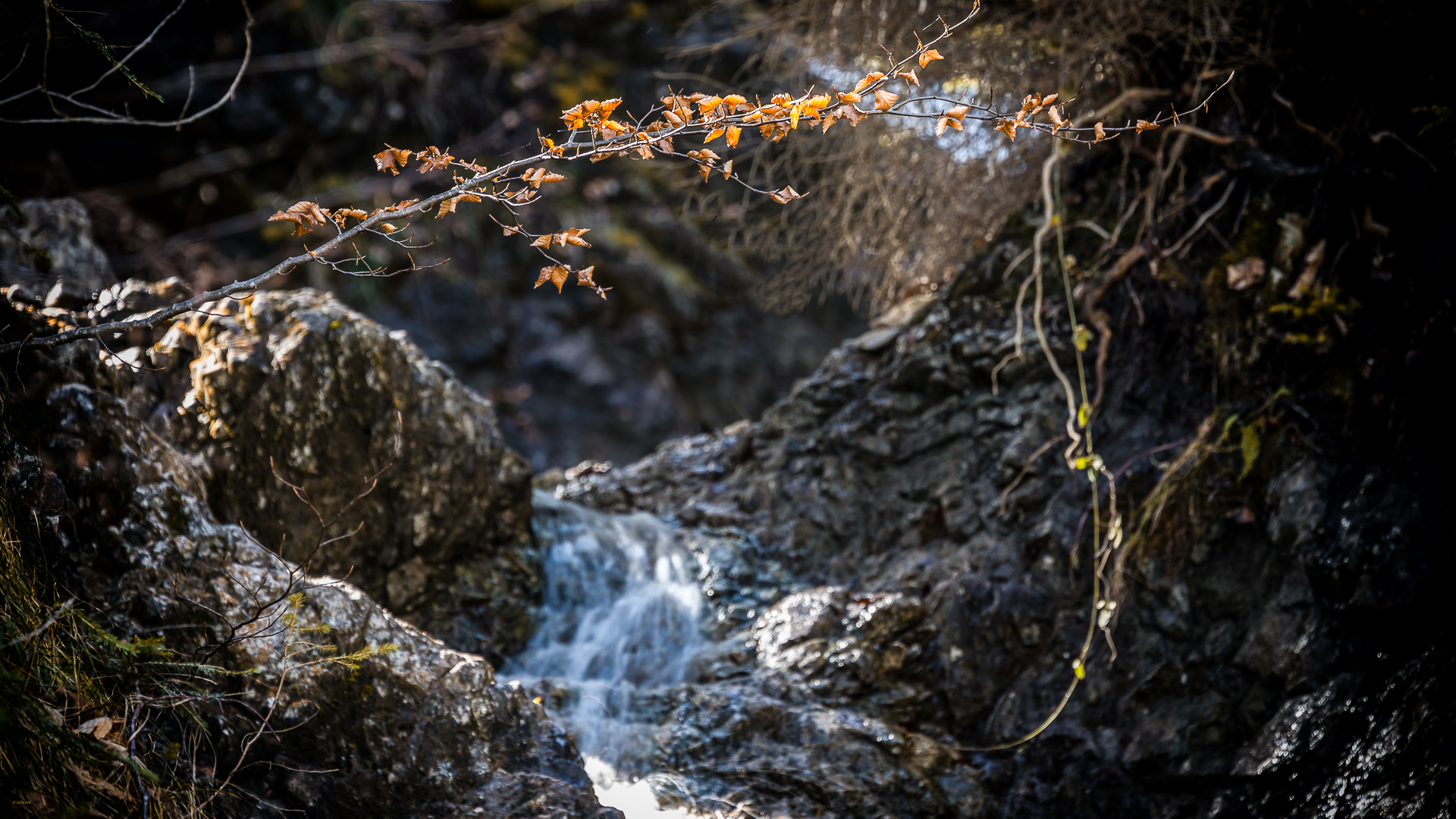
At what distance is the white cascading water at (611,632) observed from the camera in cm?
303

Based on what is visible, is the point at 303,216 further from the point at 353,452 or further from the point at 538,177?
the point at 353,452

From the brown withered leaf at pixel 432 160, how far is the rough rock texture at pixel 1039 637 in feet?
7.04

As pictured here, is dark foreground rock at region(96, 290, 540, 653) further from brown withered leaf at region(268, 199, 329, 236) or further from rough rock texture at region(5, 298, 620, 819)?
brown withered leaf at region(268, 199, 329, 236)

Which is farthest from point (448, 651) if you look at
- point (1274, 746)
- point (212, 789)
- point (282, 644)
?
point (1274, 746)

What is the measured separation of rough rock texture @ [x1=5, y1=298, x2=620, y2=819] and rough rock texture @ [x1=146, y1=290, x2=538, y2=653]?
1.62ft

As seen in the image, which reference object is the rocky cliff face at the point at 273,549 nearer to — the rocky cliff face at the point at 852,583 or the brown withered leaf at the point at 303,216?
the rocky cliff face at the point at 852,583

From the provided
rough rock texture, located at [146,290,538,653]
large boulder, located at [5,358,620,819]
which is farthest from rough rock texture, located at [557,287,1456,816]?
rough rock texture, located at [146,290,538,653]

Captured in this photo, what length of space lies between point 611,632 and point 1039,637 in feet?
6.33

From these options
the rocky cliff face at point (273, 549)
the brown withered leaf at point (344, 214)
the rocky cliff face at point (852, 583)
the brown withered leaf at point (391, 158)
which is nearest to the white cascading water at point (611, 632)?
the rocky cliff face at point (852, 583)

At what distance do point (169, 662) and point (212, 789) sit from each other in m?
0.31

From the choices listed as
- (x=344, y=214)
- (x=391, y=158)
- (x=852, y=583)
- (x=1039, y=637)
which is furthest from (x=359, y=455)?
(x=1039, y=637)

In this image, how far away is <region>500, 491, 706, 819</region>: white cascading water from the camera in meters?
3.03

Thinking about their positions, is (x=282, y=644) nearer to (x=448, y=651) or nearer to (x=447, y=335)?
(x=448, y=651)

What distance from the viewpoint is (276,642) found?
2229mm
